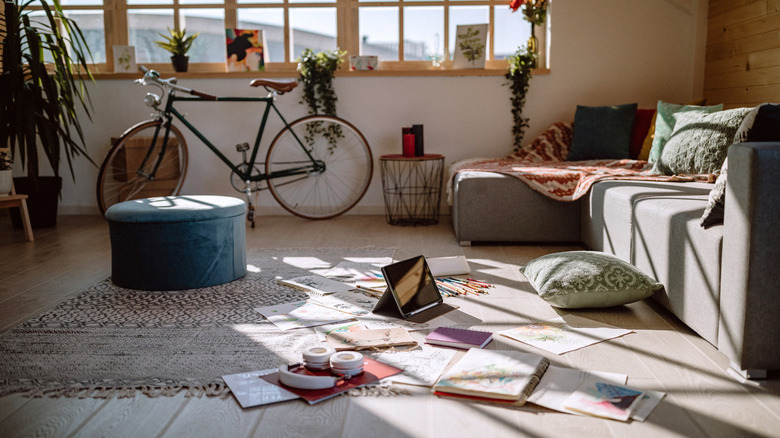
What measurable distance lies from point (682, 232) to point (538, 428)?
957mm

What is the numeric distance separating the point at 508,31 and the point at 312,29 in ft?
4.59

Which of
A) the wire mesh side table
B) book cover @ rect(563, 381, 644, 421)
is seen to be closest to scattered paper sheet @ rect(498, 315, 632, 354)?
book cover @ rect(563, 381, 644, 421)

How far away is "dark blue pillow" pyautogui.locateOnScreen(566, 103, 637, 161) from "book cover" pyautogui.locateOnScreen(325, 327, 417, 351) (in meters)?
2.52

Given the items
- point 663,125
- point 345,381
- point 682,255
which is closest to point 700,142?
point 663,125

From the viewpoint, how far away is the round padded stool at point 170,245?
8.71ft

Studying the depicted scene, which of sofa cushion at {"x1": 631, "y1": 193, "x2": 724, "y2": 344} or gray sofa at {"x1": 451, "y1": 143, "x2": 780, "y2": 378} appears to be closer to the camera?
gray sofa at {"x1": 451, "y1": 143, "x2": 780, "y2": 378}

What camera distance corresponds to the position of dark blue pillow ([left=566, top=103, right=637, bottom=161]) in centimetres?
417

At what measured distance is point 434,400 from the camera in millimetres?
1639

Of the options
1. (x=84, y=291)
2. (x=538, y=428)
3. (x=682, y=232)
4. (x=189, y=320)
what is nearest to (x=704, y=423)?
(x=538, y=428)

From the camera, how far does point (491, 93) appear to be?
461 centimetres

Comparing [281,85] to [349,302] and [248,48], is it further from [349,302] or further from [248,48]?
[349,302]

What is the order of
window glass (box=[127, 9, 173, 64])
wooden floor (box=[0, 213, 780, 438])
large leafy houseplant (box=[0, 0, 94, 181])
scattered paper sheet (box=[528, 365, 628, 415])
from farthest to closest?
1. window glass (box=[127, 9, 173, 64])
2. large leafy houseplant (box=[0, 0, 94, 181])
3. scattered paper sheet (box=[528, 365, 628, 415])
4. wooden floor (box=[0, 213, 780, 438])

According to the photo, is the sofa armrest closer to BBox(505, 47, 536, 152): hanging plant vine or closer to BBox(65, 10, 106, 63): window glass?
BBox(505, 47, 536, 152): hanging plant vine

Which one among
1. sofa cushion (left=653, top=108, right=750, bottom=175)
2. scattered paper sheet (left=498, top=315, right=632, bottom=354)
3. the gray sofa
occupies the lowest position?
scattered paper sheet (left=498, top=315, right=632, bottom=354)
